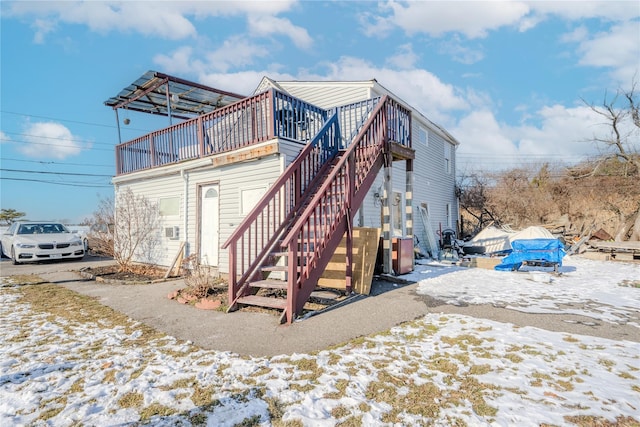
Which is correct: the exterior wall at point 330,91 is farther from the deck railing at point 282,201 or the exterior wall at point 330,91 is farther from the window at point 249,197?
the window at point 249,197

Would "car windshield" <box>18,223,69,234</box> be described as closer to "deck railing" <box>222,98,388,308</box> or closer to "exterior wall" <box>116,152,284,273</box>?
"exterior wall" <box>116,152,284,273</box>

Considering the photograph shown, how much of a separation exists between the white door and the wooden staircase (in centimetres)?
202

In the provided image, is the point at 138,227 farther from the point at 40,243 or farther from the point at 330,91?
the point at 330,91

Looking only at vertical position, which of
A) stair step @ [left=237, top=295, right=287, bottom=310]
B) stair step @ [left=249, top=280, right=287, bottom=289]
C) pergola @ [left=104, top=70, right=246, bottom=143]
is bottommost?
stair step @ [left=237, top=295, right=287, bottom=310]

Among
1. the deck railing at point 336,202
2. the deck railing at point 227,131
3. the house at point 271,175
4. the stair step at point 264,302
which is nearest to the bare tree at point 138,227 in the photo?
the house at point 271,175

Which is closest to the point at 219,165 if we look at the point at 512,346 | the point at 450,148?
the point at 512,346

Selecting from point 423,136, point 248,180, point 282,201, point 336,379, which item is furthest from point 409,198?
point 423,136

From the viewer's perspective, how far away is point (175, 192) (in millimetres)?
9406

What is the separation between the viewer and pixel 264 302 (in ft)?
15.9

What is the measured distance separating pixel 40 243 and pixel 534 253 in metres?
16.0

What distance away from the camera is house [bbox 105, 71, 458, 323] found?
5312mm

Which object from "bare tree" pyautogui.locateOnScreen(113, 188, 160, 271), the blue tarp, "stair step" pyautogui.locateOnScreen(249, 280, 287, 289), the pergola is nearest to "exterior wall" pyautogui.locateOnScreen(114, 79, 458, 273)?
"bare tree" pyautogui.locateOnScreen(113, 188, 160, 271)

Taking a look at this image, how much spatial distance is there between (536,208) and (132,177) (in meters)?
20.9

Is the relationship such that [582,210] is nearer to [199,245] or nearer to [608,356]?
[608,356]
